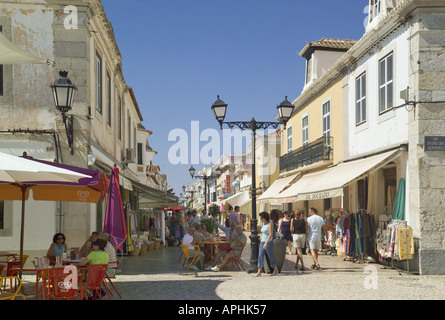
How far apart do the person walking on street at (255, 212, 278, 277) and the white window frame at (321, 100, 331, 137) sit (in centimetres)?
850

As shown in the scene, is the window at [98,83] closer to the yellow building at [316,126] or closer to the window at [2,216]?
the window at [2,216]

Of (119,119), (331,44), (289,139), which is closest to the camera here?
(119,119)

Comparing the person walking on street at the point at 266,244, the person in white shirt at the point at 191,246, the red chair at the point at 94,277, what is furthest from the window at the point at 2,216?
the person walking on street at the point at 266,244

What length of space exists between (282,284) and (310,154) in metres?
11.2

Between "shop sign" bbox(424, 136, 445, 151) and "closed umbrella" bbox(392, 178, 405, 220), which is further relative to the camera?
"closed umbrella" bbox(392, 178, 405, 220)

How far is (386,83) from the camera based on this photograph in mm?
14594

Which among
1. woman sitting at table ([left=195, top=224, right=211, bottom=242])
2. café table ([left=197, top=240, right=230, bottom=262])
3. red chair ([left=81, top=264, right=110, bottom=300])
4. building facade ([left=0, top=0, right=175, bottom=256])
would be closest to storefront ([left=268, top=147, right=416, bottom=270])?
café table ([left=197, top=240, right=230, bottom=262])

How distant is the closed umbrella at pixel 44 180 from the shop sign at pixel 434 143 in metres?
7.46

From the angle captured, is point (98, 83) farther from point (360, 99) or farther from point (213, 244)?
point (360, 99)

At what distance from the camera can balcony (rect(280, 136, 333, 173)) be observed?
19734 mm

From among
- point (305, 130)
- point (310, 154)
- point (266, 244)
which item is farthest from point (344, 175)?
point (305, 130)

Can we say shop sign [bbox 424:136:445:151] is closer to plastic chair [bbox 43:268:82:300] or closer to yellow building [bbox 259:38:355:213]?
yellow building [bbox 259:38:355:213]

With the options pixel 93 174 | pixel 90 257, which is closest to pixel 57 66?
pixel 93 174

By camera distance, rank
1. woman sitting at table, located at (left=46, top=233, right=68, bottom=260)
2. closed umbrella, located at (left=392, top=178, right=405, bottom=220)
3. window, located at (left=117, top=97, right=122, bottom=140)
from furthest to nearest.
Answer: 1. window, located at (left=117, top=97, right=122, bottom=140)
2. closed umbrella, located at (left=392, top=178, right=405, bottom=220)
3. woman sitting at table, located at (left=46, top=233, right=68, bottom=260)
